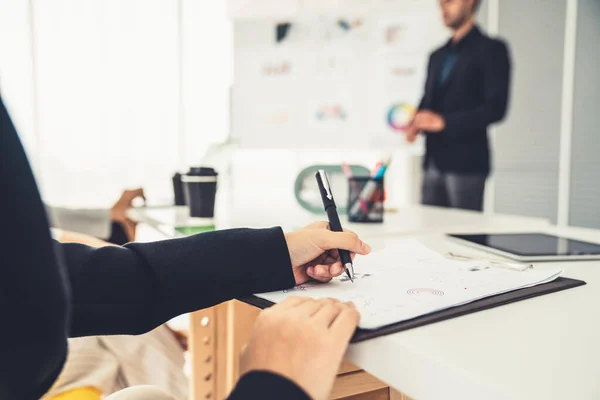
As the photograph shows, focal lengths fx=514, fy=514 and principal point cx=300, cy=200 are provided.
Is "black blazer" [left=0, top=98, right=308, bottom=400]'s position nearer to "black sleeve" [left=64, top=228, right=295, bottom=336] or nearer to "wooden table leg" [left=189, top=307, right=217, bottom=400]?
"black sleeve" [left=64, top=228, right=295, bottom=336]

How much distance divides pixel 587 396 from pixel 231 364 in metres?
0.65

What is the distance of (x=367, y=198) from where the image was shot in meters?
1.17

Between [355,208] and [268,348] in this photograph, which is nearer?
[268,348]

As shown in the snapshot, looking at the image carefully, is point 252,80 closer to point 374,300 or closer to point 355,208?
point 355,208

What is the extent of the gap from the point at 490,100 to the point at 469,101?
101 mm

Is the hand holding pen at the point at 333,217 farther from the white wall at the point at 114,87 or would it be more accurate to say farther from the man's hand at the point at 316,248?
the white wall at the point at 114,87

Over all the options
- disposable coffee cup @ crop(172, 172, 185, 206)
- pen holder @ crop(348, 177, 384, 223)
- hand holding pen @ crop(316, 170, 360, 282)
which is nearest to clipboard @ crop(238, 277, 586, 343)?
hand holding pen @ crop(316, 170, 360, 282)

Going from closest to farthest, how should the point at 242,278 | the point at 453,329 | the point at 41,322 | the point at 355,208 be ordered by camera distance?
1. the point at 41,322
2. the point at 453,329
3. the point at 242,278
4. the point at 355,208

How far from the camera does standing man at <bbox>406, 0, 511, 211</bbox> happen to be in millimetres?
2055

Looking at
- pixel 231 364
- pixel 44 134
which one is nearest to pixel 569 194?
pixel 231 364

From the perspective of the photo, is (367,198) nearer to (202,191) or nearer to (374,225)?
(374,225)

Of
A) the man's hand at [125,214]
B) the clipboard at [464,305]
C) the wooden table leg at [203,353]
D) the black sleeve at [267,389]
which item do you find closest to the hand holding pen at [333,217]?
the clipboard at [464,305]

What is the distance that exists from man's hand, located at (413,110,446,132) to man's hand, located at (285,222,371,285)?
5.03 ft

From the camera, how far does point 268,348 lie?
0.38 m
